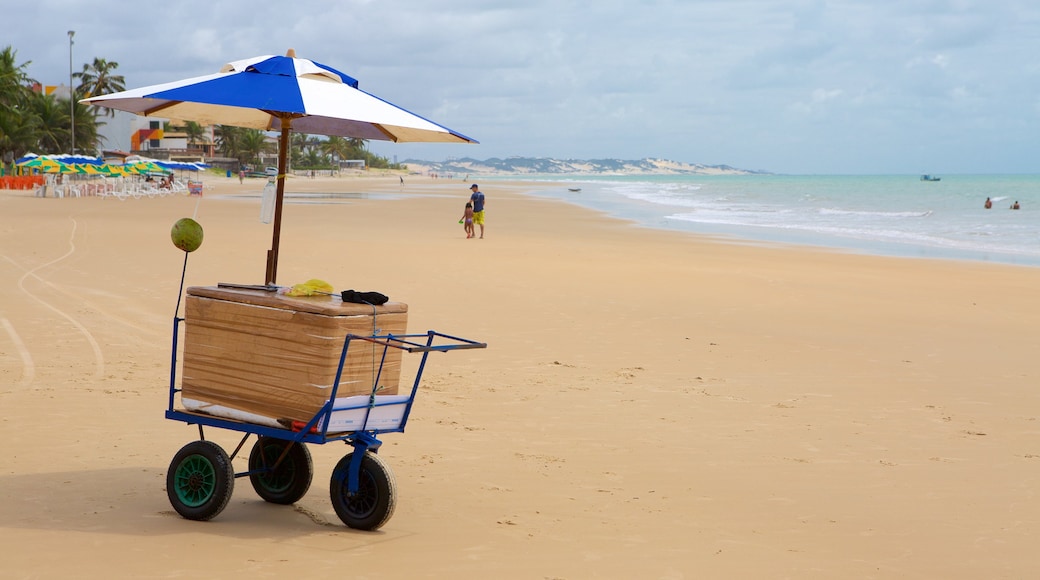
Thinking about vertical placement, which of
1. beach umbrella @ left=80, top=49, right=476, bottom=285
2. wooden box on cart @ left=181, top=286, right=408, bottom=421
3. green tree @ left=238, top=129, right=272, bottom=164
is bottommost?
wooden box on cart @ left=181, top=286, right=408, bottom=421

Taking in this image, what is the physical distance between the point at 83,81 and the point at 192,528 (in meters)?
101

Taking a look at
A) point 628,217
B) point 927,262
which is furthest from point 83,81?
point 927,262

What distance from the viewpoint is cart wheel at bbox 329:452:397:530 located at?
4.71m

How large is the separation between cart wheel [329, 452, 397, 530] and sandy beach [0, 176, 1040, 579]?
0.09 metres

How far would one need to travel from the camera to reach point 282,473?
531cm

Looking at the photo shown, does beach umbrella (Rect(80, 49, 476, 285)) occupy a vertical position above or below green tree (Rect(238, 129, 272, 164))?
below

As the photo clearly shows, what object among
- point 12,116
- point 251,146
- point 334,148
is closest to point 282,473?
point 12,116

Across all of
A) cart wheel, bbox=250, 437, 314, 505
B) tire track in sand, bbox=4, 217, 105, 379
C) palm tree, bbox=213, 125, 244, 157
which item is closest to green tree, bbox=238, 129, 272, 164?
palm tree, bbox=213, 125, 244, 157

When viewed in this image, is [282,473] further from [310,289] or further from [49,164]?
[49,164]

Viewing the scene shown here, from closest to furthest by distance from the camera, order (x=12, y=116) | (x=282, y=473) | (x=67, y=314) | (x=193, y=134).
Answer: (x=282, y=473) < (x=67, y=314) < (x=12, y=116) < (x=193, y=134)

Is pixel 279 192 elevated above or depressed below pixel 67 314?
above

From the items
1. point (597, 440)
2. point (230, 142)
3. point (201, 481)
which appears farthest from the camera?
point (230, 142)

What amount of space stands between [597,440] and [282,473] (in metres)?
2.14

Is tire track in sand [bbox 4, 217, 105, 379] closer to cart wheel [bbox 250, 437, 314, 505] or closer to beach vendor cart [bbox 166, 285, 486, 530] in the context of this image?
cart wheel [bbox 250, 437, 314, 505]
